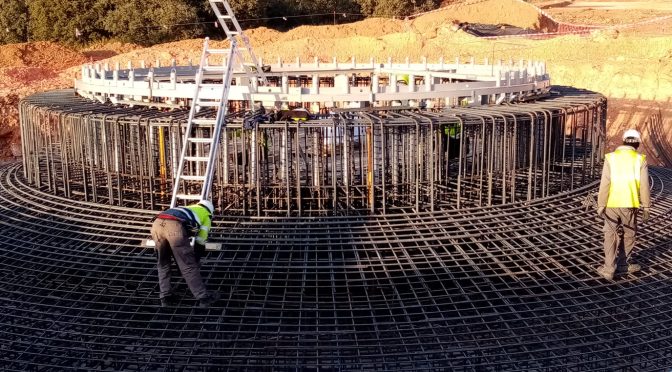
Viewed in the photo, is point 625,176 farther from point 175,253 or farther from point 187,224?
point 175,253

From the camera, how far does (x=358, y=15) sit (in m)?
46.2

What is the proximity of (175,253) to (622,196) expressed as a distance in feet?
15.1

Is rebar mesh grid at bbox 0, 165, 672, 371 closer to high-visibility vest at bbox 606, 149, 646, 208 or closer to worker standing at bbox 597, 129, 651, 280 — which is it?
worker standing at bbox 597, 129, 651, 280

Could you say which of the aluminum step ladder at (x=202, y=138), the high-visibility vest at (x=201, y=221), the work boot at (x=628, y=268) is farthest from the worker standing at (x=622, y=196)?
the aluminum step ladder at (x=202, y=138)

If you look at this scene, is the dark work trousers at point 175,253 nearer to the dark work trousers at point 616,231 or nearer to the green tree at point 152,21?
the dark work trousers at point 616,231

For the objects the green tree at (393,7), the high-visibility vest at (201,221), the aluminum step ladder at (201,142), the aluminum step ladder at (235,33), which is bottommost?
the high-visibility vest at (201,221)

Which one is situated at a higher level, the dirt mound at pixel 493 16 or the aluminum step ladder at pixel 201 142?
the dirt mound at pixel 493 16

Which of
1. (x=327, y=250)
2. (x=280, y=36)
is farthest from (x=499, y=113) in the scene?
(x=280, y=36)

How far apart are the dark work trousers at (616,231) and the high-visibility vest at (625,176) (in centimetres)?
9

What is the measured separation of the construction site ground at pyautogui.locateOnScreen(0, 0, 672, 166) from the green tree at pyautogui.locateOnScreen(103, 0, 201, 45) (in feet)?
3.52

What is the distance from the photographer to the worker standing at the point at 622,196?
7.21 meters

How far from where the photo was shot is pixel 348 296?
6.97 meters

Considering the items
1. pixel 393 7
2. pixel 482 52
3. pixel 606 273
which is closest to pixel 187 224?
pixel 606 273

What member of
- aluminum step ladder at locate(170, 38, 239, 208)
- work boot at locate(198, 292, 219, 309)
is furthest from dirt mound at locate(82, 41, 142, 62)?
work boot at locate(198, 292, 219, 309)
